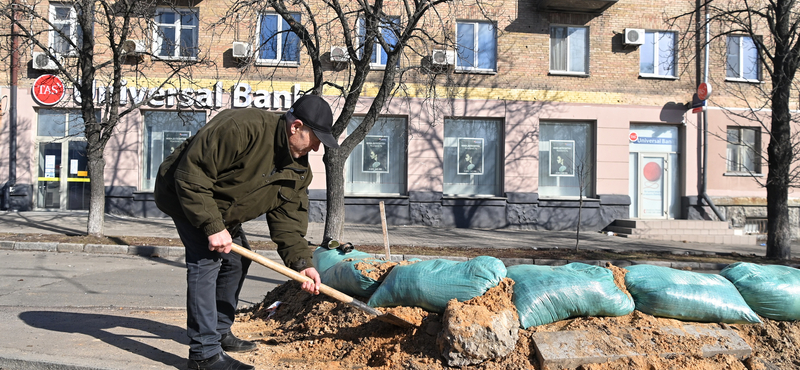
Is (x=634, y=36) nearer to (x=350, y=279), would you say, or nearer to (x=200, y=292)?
(x=350, y=279)

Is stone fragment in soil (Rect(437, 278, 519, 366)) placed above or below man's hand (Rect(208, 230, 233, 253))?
below

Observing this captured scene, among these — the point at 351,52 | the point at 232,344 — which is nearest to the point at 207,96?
the point at 351,52

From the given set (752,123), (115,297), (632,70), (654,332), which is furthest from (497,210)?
(654,332)

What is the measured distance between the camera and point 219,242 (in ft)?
8.66

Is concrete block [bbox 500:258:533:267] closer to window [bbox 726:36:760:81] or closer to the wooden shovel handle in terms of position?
the wooden shovel handle

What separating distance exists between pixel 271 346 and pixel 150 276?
4.83 m

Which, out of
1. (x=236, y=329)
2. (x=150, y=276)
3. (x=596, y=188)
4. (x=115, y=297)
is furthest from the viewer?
(x=596, y=188)

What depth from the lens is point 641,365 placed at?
9.30 ft

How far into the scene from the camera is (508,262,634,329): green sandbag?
10.2 feet

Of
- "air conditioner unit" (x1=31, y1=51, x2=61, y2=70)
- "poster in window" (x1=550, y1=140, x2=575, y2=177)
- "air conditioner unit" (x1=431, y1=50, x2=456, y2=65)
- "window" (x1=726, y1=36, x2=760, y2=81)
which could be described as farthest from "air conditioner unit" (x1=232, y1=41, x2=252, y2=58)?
"window" (x1=726, y1=36, x2=760, y2=81)

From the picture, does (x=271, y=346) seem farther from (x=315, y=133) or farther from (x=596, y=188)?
(x=596, y=188)

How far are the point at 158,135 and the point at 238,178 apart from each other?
14.0m

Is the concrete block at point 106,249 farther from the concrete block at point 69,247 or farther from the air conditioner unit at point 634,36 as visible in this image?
the air conditioner unit at point 634,36

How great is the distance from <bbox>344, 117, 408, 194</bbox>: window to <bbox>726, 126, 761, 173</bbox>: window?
10.4 metres
